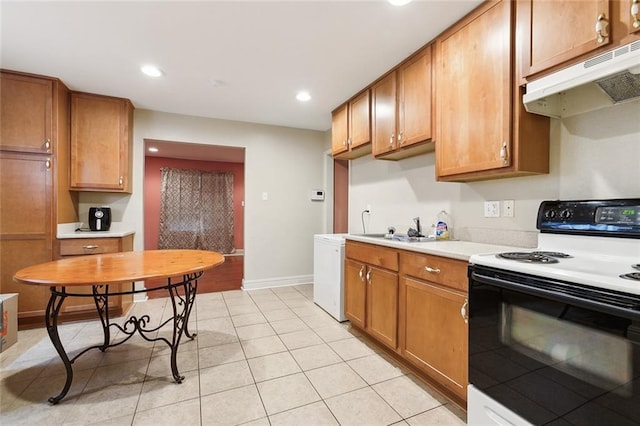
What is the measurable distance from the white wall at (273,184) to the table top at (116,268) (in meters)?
1.96

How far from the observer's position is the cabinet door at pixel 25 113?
2686 mm

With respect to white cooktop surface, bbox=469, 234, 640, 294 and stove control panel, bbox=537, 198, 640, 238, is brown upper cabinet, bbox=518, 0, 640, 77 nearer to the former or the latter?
stove control panel, bbox=537, 198, 640, 238

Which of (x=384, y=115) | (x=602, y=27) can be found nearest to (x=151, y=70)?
(x=384, y=115)

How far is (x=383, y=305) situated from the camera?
2.24 metres

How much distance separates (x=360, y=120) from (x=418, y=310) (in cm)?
203

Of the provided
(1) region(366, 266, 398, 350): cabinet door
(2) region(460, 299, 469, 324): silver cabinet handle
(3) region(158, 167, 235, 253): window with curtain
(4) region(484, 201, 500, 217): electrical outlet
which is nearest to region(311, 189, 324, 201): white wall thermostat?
(1) region(366, 266, 398, 350): cabinet door

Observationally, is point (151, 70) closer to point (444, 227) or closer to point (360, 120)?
point (360, 120)

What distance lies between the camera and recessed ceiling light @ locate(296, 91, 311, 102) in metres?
3.18

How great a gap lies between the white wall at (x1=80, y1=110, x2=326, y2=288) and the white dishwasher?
1.11 meters

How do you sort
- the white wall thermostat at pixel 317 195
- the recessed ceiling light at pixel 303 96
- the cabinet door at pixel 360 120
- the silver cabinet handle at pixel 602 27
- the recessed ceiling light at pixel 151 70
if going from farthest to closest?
the white wall thermostat at pixel 317 195, the recessed ceiling light at pixel 303 96, the cabinet door at pixel 360 120, the recessed ceiling light at pixel 151 70, the silver cabinet handle at pixel 602 27

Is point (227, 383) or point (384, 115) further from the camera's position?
point (384, 115)

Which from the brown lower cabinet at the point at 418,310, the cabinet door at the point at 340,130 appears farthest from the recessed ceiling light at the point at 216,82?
the brown lower cabinet at the point at 418,310

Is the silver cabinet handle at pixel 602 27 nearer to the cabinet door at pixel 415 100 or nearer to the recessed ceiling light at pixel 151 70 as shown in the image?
the cabinet door at pixel 415 100

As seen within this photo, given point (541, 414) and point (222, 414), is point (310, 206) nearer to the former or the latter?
point (222, 414)
